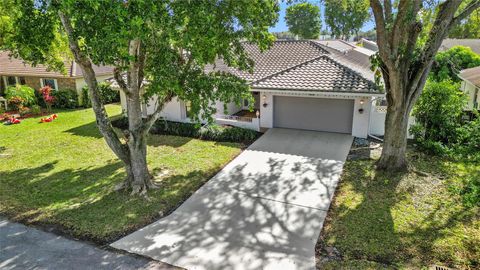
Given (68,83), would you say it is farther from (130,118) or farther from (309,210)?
(309,210)

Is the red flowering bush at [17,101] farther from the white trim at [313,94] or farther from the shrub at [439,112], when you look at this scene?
the shrub at [439,112]

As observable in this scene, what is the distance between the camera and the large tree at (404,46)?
10.0 meters

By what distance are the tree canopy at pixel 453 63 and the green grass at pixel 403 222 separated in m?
13.8

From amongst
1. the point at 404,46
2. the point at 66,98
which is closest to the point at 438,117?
the point at 404,46

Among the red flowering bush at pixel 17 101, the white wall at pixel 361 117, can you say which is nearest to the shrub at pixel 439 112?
the white wall at pixel 361 117

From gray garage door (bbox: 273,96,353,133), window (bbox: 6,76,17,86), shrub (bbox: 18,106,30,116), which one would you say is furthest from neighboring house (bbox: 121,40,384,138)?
window (bbox: 6,76,17,86)

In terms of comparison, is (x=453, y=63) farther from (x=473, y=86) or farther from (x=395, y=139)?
(x=395, y=139)

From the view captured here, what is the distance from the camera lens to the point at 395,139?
1192 centimetres

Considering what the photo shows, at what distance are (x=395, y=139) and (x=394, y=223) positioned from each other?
4.13 metres

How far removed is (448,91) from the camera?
13477 millimetres

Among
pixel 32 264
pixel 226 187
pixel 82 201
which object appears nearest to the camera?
pixel 32 264

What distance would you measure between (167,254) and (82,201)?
429 cm

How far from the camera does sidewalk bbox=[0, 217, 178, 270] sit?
7379mm

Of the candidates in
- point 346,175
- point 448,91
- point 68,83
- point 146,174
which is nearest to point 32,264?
point 146,174
